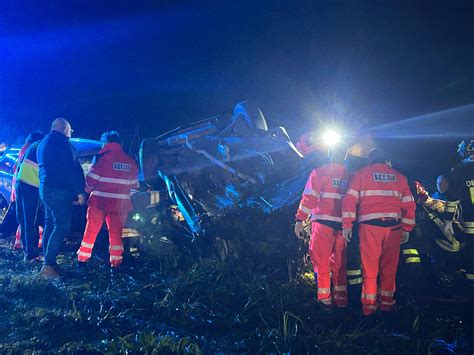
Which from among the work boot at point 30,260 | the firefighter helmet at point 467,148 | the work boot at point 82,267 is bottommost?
the work boot at point 82,267

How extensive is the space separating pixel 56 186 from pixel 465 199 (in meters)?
5.03

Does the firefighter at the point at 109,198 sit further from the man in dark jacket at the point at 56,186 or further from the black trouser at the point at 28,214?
the black trouser at the point at 28,214

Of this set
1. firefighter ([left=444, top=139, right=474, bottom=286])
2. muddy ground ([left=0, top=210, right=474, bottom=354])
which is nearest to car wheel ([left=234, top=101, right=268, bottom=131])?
muddy ground ([left=0, top=210, right=474, bottom=354])

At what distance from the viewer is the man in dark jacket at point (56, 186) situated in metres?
4.02

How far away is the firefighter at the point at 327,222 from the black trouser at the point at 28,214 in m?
3.67

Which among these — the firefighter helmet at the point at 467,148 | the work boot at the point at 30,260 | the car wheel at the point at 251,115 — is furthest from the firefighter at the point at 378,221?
the work boot at the point at 30,260

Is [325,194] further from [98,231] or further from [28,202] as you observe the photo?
[28,202]

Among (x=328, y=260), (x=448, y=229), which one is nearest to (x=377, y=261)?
(x=328, y=260)

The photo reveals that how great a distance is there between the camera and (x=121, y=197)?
177 inches

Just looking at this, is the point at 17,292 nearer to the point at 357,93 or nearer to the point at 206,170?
the point at 206,170

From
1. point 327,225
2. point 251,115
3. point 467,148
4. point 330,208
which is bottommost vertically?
point 327,225

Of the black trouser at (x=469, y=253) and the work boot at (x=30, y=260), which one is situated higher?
the black trouser at (x=469, y=253)

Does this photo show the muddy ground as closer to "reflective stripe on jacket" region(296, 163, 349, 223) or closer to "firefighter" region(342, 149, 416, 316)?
"firefighter" region(342, 149, 416, 316)

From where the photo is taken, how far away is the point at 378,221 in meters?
3.45
